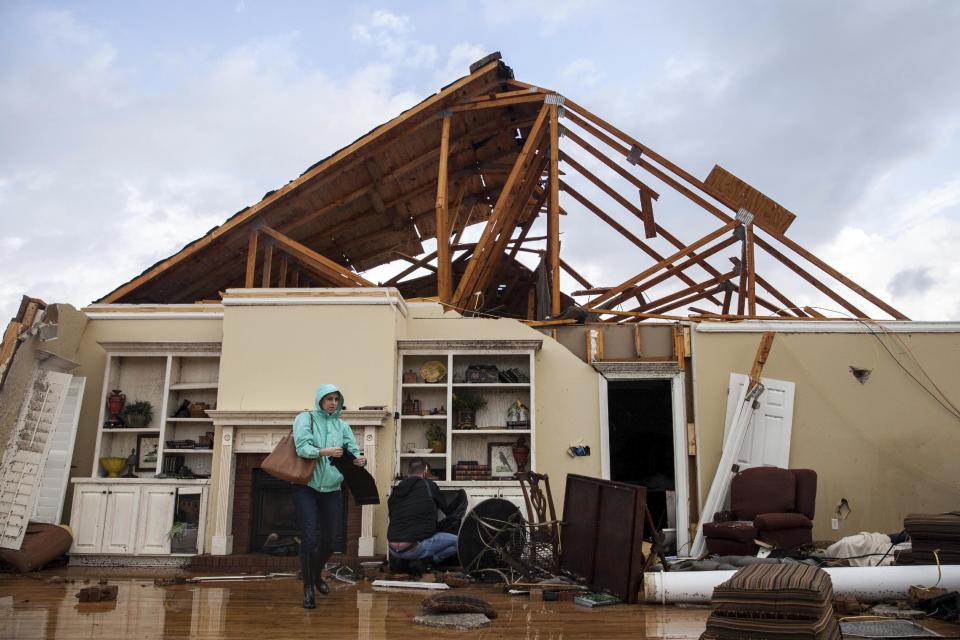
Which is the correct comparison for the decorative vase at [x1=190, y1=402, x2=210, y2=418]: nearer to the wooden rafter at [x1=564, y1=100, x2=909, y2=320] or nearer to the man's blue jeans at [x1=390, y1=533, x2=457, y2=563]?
the man's blue jeans at [x1=390, y1=533, x2=457, y2=563]

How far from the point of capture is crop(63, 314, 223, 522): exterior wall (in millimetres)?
9039

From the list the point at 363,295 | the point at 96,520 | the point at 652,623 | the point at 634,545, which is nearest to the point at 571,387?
the point at 363,295

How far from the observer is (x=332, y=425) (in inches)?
228

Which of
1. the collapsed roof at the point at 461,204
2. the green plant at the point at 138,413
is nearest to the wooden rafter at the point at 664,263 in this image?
the collapsed roof at the point at 461,204

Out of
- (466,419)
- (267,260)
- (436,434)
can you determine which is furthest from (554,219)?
(267,260)

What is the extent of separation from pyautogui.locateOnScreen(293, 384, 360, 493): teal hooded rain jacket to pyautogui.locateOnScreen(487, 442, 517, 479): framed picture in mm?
3249

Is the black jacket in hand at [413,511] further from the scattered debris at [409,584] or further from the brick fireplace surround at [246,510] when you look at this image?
the brick fireplace surround at [246,510]

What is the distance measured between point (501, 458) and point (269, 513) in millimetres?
2490

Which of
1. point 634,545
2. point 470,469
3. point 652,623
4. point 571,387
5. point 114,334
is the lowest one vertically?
point 652,623

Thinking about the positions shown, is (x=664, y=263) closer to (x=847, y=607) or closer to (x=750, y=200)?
(x=750, y=200)

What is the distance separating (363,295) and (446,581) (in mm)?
3410

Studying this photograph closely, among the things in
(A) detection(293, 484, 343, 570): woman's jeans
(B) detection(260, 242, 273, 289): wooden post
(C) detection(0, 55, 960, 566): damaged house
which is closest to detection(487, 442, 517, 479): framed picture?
(C) detection(0, 55, 960, 566): damaged house

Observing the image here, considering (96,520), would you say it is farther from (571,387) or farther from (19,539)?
(571,387)

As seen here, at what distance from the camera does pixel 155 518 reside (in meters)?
8.09
